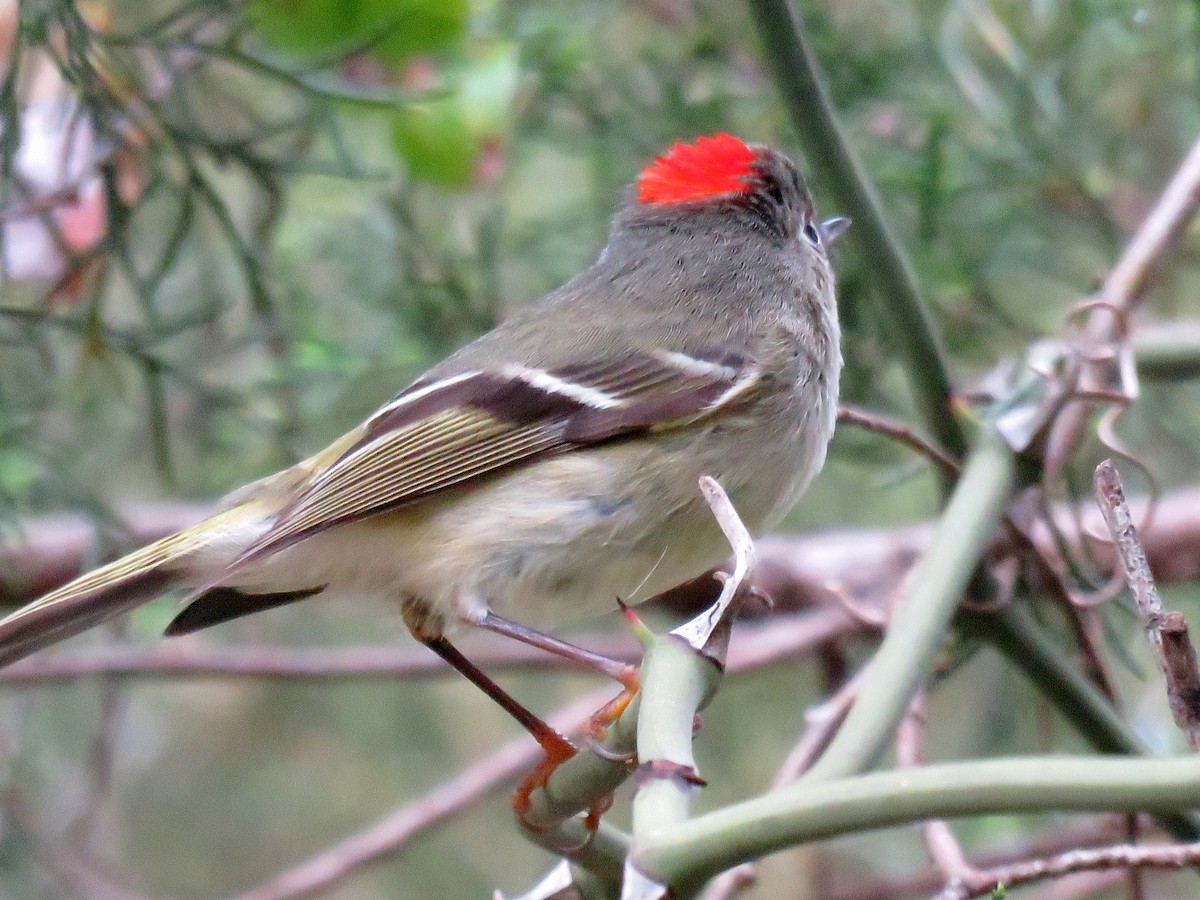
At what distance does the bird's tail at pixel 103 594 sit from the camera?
1.55 metres

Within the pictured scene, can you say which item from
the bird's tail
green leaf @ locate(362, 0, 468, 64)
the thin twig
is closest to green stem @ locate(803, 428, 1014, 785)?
the thin twig

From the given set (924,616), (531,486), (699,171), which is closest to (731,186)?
(699,171)

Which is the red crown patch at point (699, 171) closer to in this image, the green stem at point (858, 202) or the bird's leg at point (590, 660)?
the green stem at point (858, 202)

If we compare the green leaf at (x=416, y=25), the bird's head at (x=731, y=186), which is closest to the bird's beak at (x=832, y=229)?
the bird's head at (x=731, y=186)

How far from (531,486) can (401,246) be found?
115 cm

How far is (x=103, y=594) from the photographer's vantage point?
1.66 meters

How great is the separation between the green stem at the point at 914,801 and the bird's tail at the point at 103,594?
105cm

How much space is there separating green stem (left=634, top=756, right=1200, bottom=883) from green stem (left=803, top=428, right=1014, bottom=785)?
0.07 m

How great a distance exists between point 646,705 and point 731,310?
3.89 feet

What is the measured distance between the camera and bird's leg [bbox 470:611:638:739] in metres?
1.26

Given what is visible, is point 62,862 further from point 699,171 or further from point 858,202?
point 858,202

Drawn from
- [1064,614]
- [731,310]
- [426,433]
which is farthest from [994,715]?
[426,433]

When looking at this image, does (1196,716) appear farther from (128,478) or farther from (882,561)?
(128,478)

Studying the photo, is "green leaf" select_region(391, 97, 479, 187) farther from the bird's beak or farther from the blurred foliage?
the bird's beak
